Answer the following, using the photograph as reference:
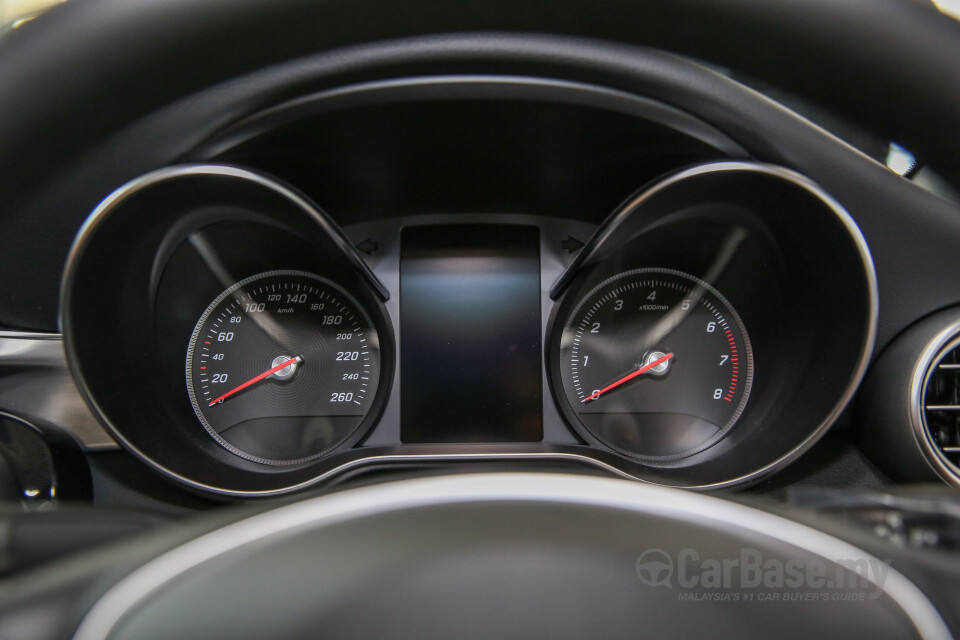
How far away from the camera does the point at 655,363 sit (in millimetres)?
1815

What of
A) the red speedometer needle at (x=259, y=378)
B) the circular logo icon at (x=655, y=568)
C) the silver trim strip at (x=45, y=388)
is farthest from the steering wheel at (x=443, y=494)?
the red speedometer needle at (x=259, y=378)

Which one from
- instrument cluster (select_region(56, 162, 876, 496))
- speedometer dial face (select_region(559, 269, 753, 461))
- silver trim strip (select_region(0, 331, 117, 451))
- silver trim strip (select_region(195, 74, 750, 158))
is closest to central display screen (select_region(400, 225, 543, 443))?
instrument cluster (select_region(56, 162, 876, 496))

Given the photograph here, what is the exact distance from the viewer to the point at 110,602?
665mm

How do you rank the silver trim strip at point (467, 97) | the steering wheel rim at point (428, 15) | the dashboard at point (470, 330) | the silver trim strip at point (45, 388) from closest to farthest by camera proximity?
the steering wheel rim at point (428, 15)
the silver trim strip at point (467, 97)
the silver trim strip at point (45, 388)
the dashboard at point (470, 330)

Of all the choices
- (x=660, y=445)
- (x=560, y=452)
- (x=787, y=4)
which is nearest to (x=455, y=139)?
(x=560, y=452)

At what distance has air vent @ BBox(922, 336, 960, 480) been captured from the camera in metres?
1.41

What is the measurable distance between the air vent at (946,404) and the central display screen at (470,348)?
83cm

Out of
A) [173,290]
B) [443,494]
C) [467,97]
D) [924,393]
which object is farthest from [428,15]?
[924,393]

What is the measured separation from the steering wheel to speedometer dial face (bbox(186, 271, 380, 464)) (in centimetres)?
63

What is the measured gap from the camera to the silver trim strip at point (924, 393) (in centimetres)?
135

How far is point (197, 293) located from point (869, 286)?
4.95ft

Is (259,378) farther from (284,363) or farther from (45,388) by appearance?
(45,388)

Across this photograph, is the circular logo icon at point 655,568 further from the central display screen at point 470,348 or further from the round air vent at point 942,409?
the central display screen at point 470,348

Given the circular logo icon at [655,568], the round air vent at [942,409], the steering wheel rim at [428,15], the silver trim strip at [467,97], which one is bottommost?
the circular logo icon at [655,568]
